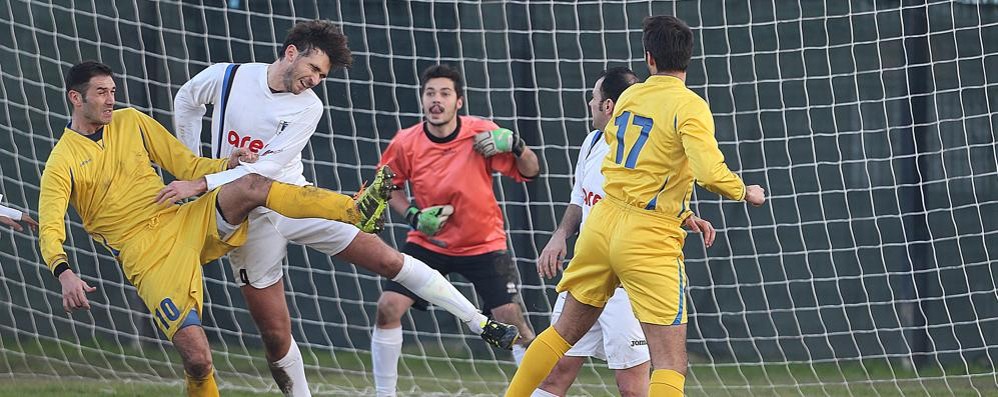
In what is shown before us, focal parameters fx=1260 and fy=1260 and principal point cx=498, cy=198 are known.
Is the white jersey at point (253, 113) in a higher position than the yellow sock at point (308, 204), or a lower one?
higher

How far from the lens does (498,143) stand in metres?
Answer: 5.81

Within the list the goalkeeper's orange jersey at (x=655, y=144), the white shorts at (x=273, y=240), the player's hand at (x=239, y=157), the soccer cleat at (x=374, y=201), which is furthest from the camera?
the white shorts at (x=273, y=240)

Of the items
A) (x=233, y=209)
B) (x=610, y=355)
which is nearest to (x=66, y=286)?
(x=233, y=209)

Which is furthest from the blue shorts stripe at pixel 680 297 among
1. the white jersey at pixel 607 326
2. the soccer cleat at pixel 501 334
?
the soccer cleat at pixel 501 334

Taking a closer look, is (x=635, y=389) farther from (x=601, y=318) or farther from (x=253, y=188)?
(x=253, y=188)

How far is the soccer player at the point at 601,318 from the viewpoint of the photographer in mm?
4809

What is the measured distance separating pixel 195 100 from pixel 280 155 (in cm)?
46

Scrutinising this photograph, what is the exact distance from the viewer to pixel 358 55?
7875mm

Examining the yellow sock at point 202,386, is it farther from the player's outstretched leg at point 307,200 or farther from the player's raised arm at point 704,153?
the player's raised arm at point 704,153

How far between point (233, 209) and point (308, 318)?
325 centimetres

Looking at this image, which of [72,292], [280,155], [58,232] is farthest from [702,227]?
[58,232]

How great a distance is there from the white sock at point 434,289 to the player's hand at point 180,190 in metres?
0.95

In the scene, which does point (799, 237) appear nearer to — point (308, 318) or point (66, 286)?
point (308, 318)

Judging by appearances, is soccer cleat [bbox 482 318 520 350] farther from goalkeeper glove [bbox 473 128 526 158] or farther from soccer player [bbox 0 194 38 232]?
soccer player [bbox 0 194 38 232]
